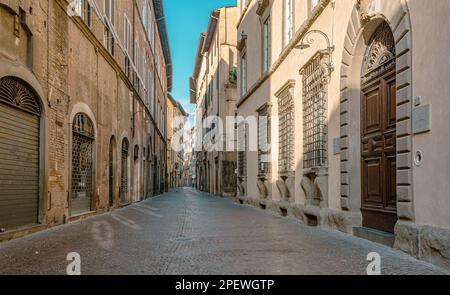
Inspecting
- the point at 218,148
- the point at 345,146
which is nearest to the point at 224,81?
the point at 218,148

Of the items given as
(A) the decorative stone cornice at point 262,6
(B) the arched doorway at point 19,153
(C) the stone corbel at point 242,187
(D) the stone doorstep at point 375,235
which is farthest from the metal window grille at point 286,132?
(B) the arched doorway at point 19,153

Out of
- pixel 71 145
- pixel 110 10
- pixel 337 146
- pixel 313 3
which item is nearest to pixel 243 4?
pixel 110 10

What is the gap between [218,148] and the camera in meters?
31.5

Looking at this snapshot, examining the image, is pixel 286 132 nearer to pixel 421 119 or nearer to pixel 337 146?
pixel 337 146

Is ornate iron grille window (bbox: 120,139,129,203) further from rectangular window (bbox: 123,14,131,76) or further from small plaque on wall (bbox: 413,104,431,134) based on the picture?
small plaque on wall (bbox: 413,104,431,134)

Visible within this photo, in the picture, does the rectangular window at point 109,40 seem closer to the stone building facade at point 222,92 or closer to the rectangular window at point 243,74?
the rectangular window at point 243,74

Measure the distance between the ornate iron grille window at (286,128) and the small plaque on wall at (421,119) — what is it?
21.8 ft

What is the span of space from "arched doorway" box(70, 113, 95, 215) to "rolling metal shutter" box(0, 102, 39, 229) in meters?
2.42

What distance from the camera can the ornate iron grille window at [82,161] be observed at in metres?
12.0

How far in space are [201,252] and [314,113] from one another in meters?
5.29

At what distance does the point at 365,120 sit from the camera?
8188mm

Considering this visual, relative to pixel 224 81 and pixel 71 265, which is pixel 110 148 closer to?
pixel 71 265

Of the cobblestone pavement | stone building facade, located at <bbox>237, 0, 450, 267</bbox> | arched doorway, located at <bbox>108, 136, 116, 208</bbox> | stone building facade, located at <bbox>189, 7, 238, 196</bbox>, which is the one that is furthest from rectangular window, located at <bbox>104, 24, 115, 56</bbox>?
stone building facade, located at <bbox>189, 7, 238, 196</bbox>

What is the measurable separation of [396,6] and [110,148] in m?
11.8
